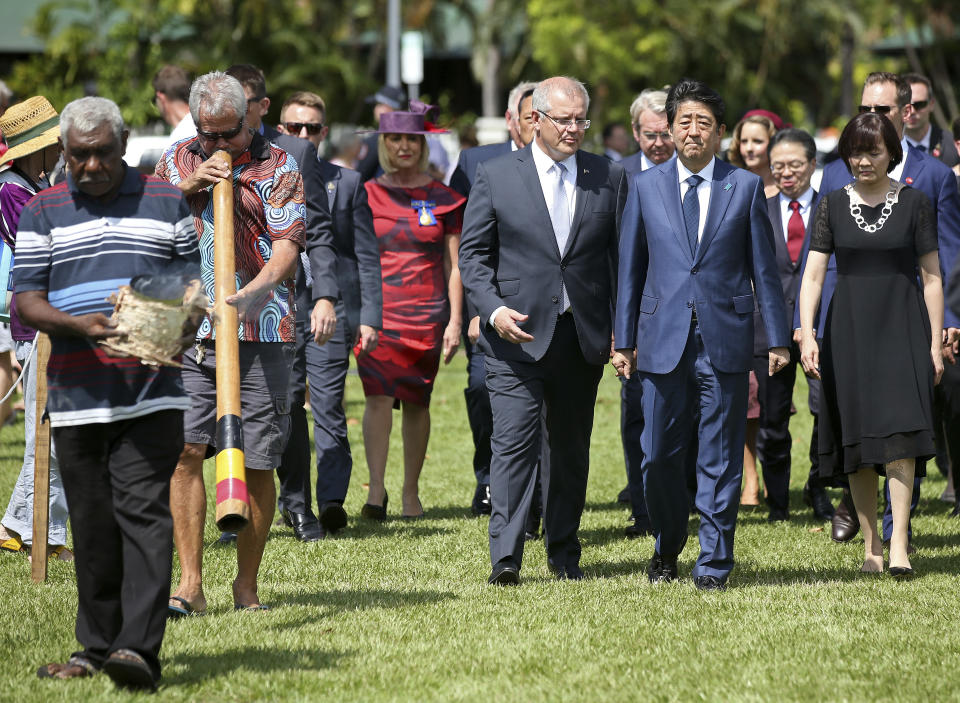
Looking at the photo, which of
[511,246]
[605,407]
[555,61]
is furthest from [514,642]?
[555,61]

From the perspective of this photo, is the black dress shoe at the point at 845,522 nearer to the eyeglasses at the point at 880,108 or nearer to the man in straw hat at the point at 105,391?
the eyeglasses at the point at 880,108

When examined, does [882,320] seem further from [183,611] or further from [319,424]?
[183,611]

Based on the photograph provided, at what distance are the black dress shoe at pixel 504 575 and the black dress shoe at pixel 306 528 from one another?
1.80m

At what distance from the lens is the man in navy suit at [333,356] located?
874cm

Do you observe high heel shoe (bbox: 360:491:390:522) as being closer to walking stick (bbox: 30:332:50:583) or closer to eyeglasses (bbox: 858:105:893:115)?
walking stick (bbox: 30:332:50:583)

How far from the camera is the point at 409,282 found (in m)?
9.61

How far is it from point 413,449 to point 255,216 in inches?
144

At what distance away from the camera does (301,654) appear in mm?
5824

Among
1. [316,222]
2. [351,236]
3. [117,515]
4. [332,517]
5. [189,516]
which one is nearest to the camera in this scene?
[117,515]

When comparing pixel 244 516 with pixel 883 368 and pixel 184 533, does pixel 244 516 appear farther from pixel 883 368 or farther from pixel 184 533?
pixel 883 368

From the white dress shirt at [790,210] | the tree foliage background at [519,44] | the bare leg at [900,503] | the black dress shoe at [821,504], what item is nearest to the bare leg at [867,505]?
the bare leg at [900,503]

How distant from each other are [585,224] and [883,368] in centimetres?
171

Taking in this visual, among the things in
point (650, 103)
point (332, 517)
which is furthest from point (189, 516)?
point (650, 103)

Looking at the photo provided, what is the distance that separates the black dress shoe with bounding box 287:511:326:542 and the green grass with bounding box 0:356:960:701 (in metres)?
0.11
